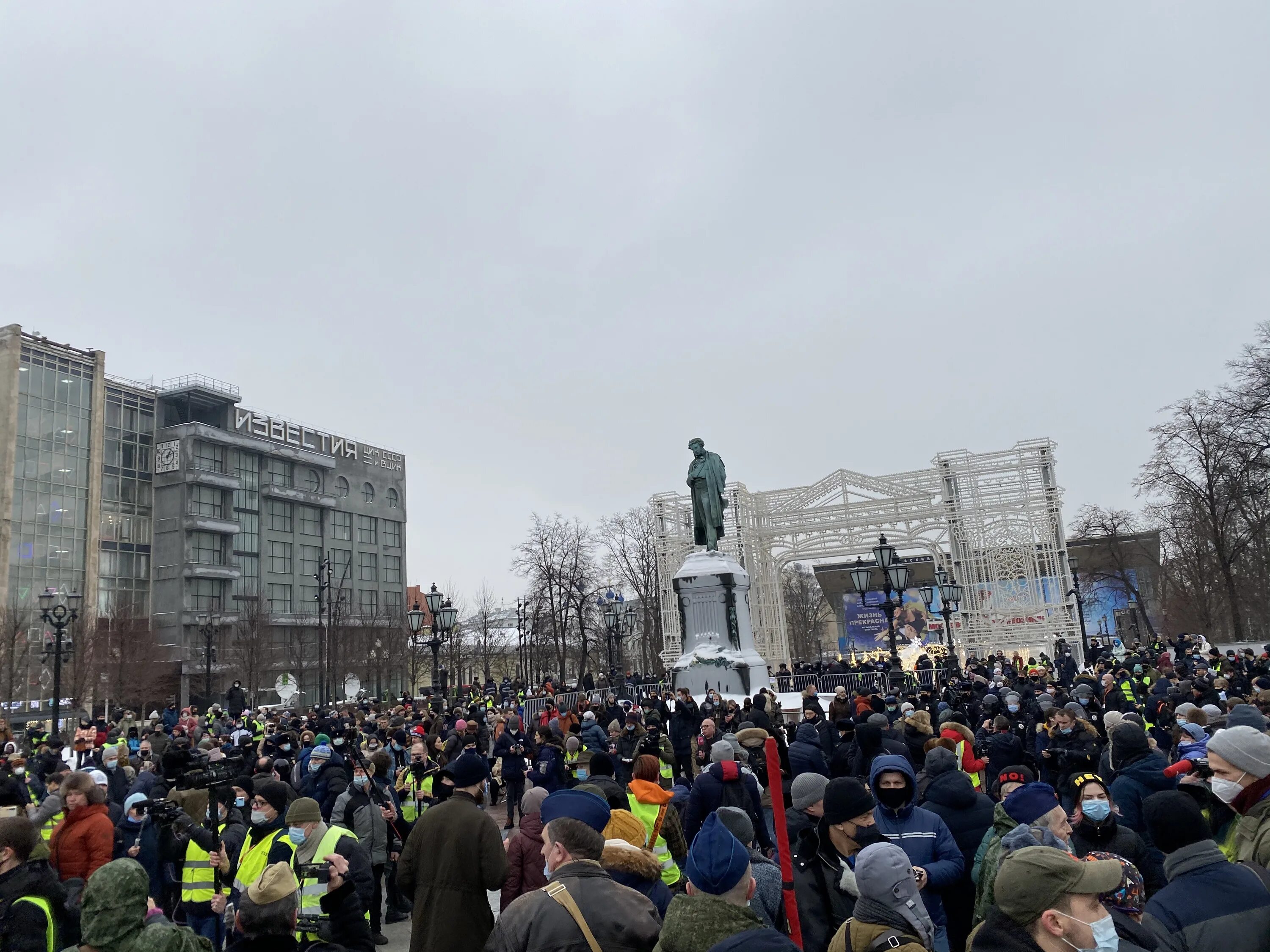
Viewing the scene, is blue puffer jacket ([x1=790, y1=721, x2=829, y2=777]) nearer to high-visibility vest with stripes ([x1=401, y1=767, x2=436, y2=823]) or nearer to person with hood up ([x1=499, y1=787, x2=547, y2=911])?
person with hood up ([x1=499, y1=787, x2=547, y2=911])

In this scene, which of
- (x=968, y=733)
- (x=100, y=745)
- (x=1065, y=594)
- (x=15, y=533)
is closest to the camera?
(x=968, y=733)

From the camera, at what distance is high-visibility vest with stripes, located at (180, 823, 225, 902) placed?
676cm

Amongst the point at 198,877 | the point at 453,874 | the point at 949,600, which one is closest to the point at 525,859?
the point at 453,874

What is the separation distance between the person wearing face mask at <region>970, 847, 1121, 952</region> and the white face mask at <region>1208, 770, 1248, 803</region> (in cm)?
219

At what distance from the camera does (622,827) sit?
5.09 m

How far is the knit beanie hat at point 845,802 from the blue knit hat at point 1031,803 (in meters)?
0.97

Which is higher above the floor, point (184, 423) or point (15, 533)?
point (184, 423)

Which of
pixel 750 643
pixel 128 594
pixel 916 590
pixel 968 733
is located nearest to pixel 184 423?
pixel 128 594

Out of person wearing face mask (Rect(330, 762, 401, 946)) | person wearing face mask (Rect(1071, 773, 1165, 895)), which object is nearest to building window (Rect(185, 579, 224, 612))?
person wearing face mask (Rect(330, 762, 401, 946))

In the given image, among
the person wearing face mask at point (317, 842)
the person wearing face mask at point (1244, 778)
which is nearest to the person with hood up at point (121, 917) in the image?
the person wearing face mask at point (317, 842)

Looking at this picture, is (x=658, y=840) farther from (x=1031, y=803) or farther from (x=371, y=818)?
(x=371, y=818)

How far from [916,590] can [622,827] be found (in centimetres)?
7292

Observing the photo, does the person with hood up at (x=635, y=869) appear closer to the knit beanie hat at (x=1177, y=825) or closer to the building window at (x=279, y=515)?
the knit beanie hat at (x=1177, y=825)

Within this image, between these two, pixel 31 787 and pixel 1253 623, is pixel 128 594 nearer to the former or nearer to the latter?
pixel 31 787
